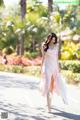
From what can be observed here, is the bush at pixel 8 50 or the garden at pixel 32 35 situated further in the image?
the bush at pixel 8 50

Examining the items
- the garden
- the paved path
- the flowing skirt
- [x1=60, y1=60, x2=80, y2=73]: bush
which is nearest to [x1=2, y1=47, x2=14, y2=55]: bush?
the garden

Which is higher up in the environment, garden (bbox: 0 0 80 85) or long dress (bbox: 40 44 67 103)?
long dress (bbox: 40 44 67 103)

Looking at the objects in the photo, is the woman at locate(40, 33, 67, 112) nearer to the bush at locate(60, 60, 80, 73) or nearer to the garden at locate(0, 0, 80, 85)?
the bush at locate(60, 60, 80, 73)

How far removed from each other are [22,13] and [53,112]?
24.0 meters

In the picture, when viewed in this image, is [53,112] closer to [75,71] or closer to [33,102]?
[33,102]

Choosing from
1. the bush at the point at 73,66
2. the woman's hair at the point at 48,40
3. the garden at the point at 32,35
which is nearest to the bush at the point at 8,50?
the garden at the point at 32,35

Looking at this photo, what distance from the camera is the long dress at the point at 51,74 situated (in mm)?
9797

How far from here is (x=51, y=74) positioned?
32.3ft

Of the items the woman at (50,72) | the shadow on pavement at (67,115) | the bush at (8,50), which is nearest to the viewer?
the shadow on pavement at (67,115)

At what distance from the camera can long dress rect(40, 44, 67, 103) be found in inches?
386

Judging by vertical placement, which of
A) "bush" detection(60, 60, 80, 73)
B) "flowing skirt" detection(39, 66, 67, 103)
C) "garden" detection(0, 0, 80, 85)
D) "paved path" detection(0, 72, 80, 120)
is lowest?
"garden" detection(0, 0, 80, 85)

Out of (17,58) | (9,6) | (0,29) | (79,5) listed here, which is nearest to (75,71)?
(17,58)

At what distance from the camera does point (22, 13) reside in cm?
3334

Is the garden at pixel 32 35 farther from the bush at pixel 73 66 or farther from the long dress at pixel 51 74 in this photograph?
the long dress at pixel 51 74
